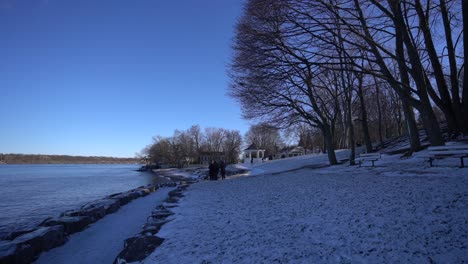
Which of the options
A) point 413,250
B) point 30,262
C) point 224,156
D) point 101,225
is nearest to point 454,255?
point 413,250

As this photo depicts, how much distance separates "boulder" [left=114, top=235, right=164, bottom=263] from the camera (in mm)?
4496

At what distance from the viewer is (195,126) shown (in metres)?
94.7

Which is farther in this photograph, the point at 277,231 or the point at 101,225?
the point at 101,225

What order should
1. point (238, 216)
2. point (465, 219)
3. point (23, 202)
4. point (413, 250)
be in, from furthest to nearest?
point (23, 202) < point (238, 216) < point (465, 219) < point (413, 250)

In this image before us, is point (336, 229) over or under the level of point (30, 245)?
over

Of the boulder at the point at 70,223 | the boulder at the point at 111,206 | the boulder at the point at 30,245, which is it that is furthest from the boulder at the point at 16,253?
the boulder at the point at 111,206

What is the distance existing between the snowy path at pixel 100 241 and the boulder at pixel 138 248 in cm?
48

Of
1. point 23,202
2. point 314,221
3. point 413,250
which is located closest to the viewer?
point 413,250

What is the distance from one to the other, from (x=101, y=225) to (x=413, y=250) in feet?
23.3

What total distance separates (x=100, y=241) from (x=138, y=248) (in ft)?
5.94

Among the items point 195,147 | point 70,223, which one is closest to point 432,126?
point 70,223

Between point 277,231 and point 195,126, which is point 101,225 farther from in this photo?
point 195,126

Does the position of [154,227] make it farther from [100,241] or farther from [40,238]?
[40,238]

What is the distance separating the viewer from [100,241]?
6.07m
